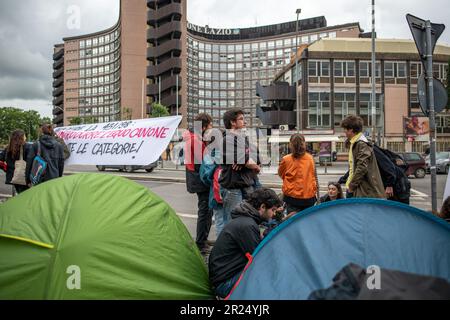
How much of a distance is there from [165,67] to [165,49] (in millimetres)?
3203

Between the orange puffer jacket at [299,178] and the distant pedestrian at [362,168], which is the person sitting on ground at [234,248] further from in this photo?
the orange puffer jacket at [299,178]

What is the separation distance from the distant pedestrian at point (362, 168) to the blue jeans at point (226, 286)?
90.9 inches

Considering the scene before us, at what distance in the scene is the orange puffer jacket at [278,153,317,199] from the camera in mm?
5215

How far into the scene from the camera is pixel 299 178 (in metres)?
5.22

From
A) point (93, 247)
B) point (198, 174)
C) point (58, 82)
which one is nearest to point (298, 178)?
point (198, 174)

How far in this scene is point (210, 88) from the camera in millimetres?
103812

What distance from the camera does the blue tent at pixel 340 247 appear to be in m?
2.23

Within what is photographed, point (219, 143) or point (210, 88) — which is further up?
point (210, 88)

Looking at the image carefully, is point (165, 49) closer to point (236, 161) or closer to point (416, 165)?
point (416, 165)

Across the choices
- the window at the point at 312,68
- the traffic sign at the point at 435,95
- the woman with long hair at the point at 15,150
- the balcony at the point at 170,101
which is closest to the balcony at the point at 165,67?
the balcony at the point at 170,101

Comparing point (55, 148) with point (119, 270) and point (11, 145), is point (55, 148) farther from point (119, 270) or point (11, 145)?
point (119, 270)

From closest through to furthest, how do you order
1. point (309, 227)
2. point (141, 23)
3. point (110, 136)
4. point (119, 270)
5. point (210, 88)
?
point (309, 227)
point (119, 270)
point (110, 136)
point (141, 23)
point (210, 88)
